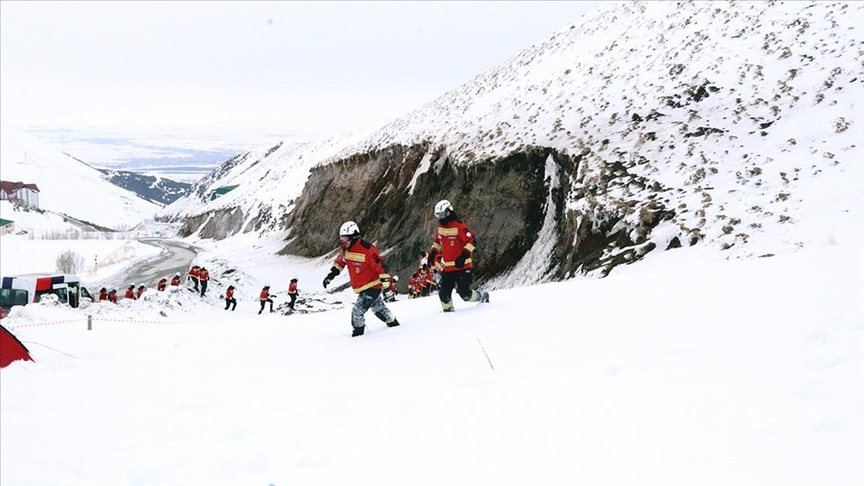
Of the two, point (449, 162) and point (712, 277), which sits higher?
point (449, 162)

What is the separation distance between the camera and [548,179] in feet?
75.8

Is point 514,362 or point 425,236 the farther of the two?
point 425,236

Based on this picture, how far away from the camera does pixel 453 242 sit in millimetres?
A: 10195

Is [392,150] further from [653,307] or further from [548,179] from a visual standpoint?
[653,307]

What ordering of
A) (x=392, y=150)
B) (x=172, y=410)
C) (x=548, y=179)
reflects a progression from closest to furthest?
(x=172, y=410) < (x=548, y=179) < (x=392, y=150)

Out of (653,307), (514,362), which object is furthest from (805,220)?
(514,362)

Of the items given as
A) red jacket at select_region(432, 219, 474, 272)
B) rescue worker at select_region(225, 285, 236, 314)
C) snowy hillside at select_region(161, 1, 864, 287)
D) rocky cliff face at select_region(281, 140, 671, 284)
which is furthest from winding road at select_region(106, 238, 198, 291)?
red jacket at select_region(432, 219, 474, 272)

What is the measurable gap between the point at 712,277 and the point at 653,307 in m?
1.58

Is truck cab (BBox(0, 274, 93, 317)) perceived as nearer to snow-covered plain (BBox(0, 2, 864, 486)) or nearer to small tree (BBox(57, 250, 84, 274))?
snow-covered plain (BBox(0, 2, 864, 486))

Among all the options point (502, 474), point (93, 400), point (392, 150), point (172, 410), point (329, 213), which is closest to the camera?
point (502, 474)

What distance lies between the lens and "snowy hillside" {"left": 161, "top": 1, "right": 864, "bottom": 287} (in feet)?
43.5

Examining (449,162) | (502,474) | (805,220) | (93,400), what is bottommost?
(93,400)

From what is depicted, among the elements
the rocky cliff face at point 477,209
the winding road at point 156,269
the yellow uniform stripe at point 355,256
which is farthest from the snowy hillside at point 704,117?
the winding road at point 156,269

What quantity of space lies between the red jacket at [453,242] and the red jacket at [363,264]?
4.02 feet
